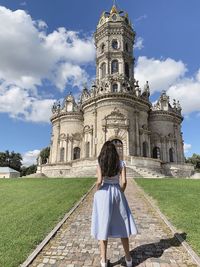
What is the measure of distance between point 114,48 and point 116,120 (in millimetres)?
16944

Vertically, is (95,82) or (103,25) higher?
(103,25)

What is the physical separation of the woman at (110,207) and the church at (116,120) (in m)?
32.0

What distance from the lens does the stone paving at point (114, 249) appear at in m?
5.63

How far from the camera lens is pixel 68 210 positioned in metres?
10.7

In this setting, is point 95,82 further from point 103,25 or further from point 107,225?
point 107,225

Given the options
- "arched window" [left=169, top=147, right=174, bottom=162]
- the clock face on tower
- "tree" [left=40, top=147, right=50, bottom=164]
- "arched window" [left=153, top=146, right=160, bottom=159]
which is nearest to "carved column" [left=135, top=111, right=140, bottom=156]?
"arched window" [left=153, top=146, right=160, bottom=159]

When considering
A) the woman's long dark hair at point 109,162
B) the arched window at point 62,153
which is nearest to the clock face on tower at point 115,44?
the arched window at point 62,153

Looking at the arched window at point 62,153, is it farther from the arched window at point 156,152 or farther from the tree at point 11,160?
the tree at point 11,160

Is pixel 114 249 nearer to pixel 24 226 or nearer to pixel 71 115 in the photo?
pixel 24 226

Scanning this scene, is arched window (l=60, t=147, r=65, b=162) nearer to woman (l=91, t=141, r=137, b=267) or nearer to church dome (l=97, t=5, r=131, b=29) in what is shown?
church dome (l=97, t=5, r=131, b=29)

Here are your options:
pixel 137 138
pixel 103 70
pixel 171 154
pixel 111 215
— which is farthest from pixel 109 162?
pixel 103 70

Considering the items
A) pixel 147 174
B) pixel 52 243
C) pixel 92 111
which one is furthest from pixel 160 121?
pixel 52 243

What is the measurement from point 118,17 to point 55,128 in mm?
25680

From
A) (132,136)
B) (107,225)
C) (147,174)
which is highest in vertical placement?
(132,136)
